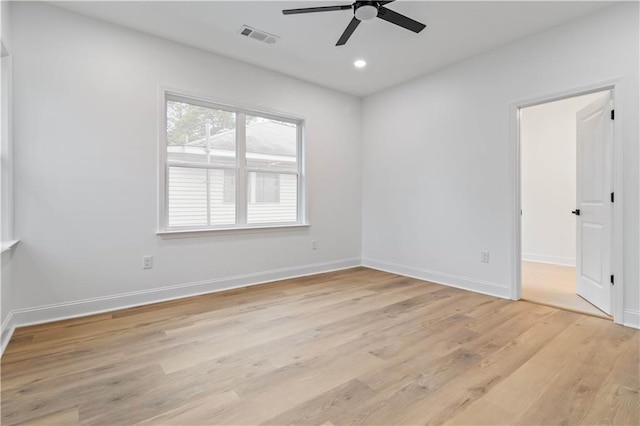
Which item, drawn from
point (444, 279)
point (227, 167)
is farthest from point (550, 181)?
point (227, 167)

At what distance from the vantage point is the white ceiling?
2738 mm

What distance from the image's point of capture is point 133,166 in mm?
3121

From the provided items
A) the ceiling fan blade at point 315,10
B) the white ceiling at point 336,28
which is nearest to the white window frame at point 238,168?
the white ceiling at point 336,28

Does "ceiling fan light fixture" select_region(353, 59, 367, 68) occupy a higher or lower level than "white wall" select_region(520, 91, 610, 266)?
higher

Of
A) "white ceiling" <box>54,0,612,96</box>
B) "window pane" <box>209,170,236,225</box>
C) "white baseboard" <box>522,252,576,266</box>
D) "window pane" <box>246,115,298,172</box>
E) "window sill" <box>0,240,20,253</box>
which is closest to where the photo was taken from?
"window sill" <box>0,240,20,253</box>

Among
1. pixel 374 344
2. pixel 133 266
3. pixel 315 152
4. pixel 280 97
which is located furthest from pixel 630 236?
pixel 133 266

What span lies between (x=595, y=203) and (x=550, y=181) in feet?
8.29

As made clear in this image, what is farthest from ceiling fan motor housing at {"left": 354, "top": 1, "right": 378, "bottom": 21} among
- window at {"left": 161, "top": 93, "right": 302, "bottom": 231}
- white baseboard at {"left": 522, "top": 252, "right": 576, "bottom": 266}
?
white baseboard at {"left": 522, "top": 252, "right": 576, "bottom": 266}

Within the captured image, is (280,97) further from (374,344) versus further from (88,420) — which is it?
(88,420)

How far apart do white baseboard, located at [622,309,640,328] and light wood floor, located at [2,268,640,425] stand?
0.11 m

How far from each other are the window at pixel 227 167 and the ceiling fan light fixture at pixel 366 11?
6.42 ft

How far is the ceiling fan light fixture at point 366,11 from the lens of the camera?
2.37 meters

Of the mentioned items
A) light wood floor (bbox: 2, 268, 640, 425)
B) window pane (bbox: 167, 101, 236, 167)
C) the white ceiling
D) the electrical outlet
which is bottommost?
light wood floor (bbox: 2, 268, 640, 425)

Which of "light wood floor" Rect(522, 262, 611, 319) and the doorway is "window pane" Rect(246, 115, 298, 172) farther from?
"light wood floor" Rect(522, 262, 611, 319)
